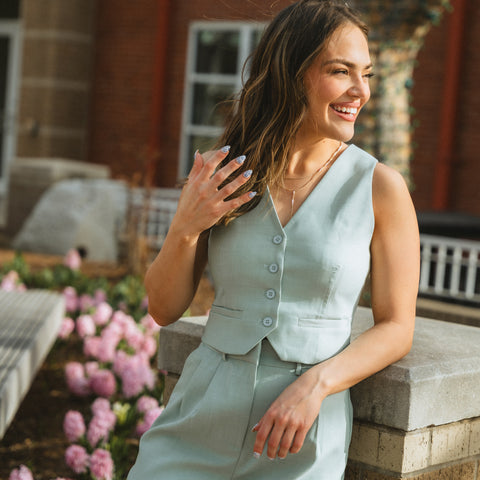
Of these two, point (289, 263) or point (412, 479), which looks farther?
point (412, 479)

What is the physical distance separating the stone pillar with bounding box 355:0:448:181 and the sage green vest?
17.3 feet

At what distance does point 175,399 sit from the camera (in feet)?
7.22

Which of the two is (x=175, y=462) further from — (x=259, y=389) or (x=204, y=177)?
(x=204, y=177)

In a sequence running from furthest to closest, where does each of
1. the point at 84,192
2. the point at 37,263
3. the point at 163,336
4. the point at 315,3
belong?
the point at 84,192 < the point at 37,263 < the point at 163,336 < the point at 315,3

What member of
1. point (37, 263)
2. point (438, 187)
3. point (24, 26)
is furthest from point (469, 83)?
point (24, 26)

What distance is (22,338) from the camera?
4316mm

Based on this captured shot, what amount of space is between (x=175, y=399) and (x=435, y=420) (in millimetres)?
698

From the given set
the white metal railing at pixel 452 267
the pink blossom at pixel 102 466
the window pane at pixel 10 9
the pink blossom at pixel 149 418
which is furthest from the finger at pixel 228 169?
the window pane at pixel 10 9

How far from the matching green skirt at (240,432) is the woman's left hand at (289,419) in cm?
8

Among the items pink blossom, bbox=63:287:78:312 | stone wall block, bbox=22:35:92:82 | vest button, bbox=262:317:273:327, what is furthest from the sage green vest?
stone wall block, bbox=22:35:92:82

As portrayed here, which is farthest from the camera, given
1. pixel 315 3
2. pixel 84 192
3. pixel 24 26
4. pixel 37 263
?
pixel 24 26

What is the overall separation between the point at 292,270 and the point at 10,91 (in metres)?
13.2

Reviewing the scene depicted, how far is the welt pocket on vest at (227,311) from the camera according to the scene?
210cm

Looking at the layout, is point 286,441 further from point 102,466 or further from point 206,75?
point 206,75
